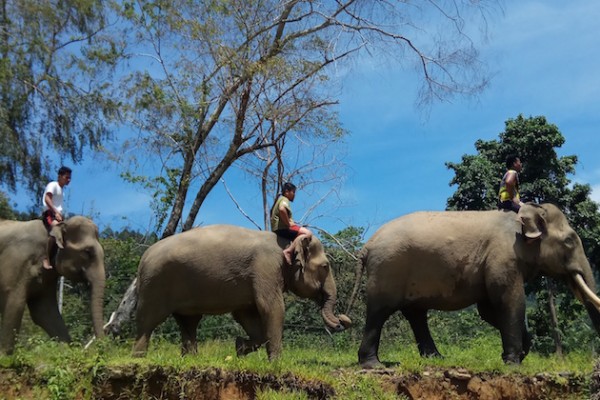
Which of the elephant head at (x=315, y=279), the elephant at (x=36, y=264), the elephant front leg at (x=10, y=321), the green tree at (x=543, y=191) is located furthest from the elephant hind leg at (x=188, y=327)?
the green tree at (x=543, y=191)

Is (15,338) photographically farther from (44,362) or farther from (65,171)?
(65,171)

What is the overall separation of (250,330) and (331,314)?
1212 millimetres

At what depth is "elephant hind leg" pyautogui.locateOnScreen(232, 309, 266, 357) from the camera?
35.5ft

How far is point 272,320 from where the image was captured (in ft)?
33.0

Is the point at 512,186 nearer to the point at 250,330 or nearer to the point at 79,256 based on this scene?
the point at 250,330

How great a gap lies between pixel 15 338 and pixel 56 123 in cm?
1343

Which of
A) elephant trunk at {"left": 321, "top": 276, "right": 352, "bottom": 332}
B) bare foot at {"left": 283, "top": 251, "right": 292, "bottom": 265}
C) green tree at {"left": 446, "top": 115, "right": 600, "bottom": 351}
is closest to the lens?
bare foot at {"left": 283, "top": 251, "right": 292, "bottom": 265}

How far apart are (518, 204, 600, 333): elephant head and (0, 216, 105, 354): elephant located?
596 cm

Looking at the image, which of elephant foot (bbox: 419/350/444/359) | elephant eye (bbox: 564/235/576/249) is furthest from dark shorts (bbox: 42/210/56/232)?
elephant eye (bbox: 564/235/576/249)

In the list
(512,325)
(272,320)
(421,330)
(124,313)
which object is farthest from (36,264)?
(512,325)

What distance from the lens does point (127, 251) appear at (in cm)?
2047

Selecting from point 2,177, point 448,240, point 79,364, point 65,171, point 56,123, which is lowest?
point 79,364

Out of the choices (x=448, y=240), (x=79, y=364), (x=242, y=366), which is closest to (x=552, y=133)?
(x=448, y=240)

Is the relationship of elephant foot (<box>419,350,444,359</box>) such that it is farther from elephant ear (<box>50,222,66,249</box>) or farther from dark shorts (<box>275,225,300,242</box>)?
elephant ear (<box>50,222,66,249</box>)
